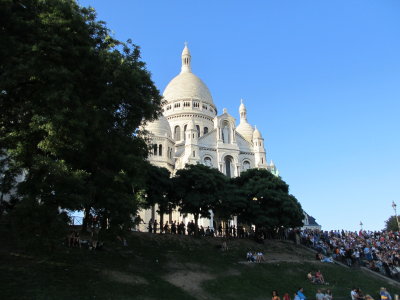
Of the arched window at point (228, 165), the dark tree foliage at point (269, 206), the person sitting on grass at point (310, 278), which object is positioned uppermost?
the arched window at point (228, 165)

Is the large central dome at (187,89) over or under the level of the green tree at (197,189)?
over

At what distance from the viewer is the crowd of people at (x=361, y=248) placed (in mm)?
27328

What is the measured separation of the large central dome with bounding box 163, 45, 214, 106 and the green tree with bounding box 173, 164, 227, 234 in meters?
36.4

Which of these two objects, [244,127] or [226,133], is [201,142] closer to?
[226,133]

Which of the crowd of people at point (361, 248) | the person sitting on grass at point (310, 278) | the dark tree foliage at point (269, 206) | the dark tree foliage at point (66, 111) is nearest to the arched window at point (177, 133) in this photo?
the dark tree foliage at point (269, 206)

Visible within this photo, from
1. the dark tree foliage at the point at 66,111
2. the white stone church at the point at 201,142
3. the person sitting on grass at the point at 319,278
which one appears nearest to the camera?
the dark tree foliage at the point at 66,111

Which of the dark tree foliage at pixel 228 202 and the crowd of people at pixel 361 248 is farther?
the dark tree foliage at pixel 228 202

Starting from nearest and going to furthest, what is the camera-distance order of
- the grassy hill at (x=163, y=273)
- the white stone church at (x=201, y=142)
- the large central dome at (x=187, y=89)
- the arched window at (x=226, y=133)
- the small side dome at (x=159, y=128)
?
the grassy hill at (x=163, y=273) < the white stone church at (x=201, y=142) < the arched window at (x=226, y=133) < the small side dome at (x=159, y=128) < the large central dome at (x=187, y=89)

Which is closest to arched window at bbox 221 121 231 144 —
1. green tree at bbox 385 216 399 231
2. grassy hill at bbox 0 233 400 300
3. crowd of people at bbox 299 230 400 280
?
crowd of people at bbox 299 230 400 280

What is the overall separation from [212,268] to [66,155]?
38.0 feet

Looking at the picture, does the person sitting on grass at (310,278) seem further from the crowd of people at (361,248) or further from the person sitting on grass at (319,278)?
the crowd of people at (361,248)

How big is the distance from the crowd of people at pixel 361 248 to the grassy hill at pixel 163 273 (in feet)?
6.35

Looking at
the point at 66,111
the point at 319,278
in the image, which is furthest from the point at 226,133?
the point at 66,111

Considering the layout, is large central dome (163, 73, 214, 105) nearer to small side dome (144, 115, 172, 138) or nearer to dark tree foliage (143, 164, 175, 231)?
small side dome (144, 115, 172, 138)
